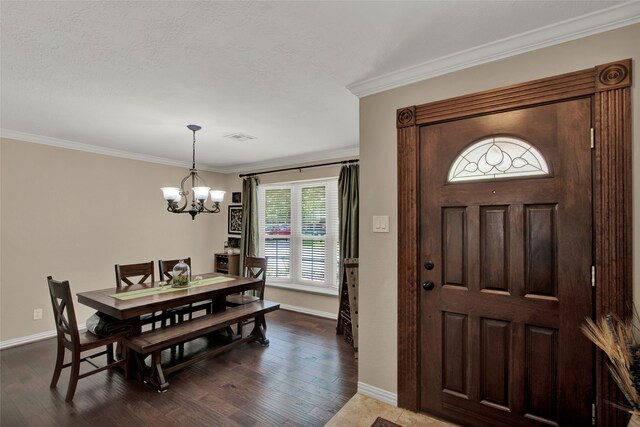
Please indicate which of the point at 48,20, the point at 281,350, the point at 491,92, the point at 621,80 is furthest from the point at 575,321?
the point at 48,20

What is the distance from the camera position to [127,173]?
4457 mm

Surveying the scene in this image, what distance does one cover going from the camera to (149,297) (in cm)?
280

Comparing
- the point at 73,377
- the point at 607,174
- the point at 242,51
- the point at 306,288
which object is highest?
the point at 242,51

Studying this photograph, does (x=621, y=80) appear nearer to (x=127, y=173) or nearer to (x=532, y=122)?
(x=532, y=122)

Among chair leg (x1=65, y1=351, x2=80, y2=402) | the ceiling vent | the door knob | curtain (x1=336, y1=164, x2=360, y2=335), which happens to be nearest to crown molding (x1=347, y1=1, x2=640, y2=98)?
the door knob

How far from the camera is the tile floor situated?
6.50ft

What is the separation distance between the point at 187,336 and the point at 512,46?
3.33 meters

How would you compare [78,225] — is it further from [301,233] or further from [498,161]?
[498,161]

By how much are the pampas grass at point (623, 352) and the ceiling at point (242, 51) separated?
156 cm

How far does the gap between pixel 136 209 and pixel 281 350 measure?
10.3ft

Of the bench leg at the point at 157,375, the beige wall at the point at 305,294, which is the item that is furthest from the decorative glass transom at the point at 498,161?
the bench leg at the point at 157,375

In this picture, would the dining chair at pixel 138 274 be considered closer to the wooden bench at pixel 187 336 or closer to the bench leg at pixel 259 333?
the wooden bench at pixel 187 336

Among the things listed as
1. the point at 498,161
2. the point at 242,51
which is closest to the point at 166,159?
the point at 242,51

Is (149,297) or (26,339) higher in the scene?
(149,297)
